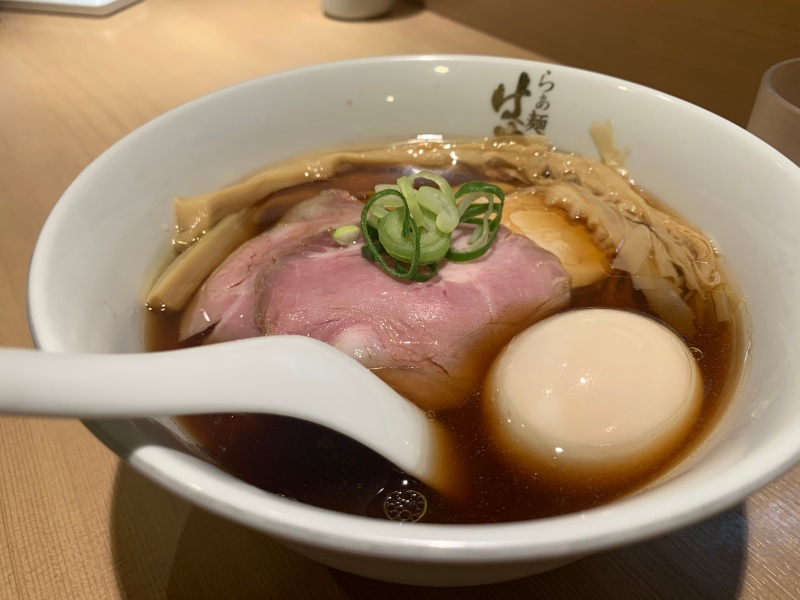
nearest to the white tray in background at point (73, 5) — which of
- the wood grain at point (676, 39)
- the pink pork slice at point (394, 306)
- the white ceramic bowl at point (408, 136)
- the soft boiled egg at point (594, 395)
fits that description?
the wood grain at point (676, 39)

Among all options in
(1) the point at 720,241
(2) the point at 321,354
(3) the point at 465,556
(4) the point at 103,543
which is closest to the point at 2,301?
(4) the point at 103,543

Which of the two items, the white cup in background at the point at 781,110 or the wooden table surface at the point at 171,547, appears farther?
the white cup in background at the point at 781,110

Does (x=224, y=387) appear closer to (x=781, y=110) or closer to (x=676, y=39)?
(x=781, y=110)

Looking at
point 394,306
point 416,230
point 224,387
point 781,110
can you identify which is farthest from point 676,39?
point 224,387

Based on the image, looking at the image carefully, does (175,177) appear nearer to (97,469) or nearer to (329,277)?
(329,277)

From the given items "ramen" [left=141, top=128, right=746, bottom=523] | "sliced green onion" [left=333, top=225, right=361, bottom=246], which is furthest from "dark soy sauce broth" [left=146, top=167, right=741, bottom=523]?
"sliced green onion" [left=333, top=225, right=361, bottom=246]

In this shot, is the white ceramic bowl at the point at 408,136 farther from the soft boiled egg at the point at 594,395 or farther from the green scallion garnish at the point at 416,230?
the green scallion garnish at the point at 416,230
